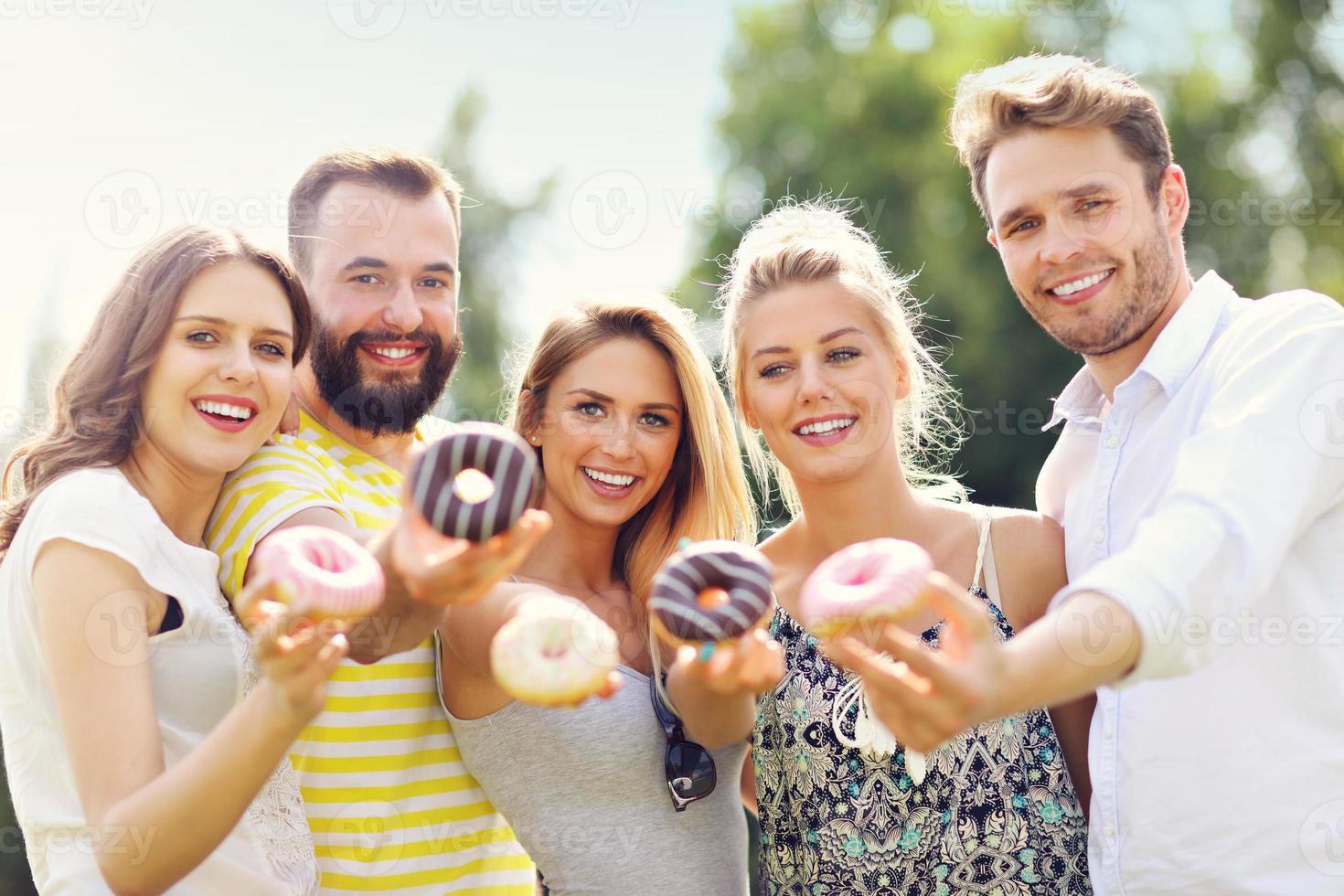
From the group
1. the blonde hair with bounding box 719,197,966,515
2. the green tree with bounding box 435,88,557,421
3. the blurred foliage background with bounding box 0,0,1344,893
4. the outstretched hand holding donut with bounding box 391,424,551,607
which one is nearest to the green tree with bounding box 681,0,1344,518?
the blurred foliage background with bounding box 0,0,1344,893

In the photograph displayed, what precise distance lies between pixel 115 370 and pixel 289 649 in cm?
134

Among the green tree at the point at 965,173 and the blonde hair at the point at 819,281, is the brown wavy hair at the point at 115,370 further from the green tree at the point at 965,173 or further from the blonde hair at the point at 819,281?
the green tree at the point at 965,173

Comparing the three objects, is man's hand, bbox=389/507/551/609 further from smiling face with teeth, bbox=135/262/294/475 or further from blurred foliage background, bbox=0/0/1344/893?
blurred foliage background, bbox=0/0/1344/893

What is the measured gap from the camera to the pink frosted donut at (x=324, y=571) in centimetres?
277

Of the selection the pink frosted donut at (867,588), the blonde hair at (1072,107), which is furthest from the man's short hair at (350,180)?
the pink frosted donut at (867,588)

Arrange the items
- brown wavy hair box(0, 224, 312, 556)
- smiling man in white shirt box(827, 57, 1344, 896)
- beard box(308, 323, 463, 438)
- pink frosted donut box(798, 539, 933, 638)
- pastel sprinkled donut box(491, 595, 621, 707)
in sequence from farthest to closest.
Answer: beard box(308, 323, 463, 438) < brown wavy hair box(0, 224, 312, 556) < pastel sprinkled donut box(491, 595, 621, 707) < pink frosted donut box(798, 539, 933, 638) < smiling man in white shirt box(827, 57, 1344, 896)

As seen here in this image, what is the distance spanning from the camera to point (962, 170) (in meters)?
23.7

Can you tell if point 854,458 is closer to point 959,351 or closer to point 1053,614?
point 1053,614

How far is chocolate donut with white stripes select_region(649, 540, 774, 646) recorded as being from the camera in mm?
3012

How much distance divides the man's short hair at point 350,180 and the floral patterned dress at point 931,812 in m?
2.46

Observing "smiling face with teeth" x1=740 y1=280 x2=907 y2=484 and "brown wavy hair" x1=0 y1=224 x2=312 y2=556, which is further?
"smiling face with teeth" x1=740 y1=280 x2=907 y2=484

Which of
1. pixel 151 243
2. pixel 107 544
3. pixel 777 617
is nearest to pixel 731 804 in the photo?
pixel 777 617

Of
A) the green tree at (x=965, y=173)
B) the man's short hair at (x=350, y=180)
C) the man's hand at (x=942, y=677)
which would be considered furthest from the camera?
the green tree at (x=965, y=173)

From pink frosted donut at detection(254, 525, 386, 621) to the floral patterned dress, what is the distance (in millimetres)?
1630
